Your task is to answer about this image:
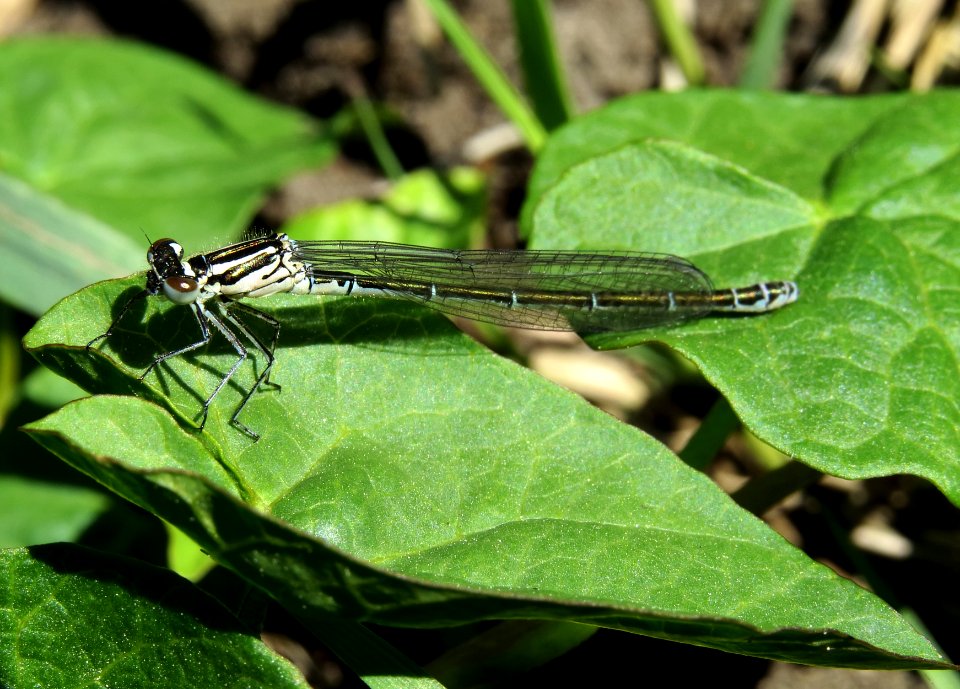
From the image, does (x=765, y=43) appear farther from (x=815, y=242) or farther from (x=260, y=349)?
(x=260, y=349)

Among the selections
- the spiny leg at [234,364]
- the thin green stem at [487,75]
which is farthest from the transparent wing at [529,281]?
the thin green stem at [487,75]

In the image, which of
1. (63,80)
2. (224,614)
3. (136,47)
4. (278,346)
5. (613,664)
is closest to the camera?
(224,614)

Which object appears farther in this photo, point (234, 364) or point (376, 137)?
point (376, 137)

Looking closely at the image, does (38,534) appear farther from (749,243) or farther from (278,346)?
(749,243)

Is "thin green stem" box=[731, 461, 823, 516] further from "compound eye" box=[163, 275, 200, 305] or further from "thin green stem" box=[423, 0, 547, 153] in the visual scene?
"thin green stem" box=[423, 0, 547, 153]

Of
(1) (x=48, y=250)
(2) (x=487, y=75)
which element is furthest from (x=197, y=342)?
(2) (x=487, y=75)

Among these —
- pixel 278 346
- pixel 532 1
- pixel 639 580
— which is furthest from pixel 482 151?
pixel 639 580
